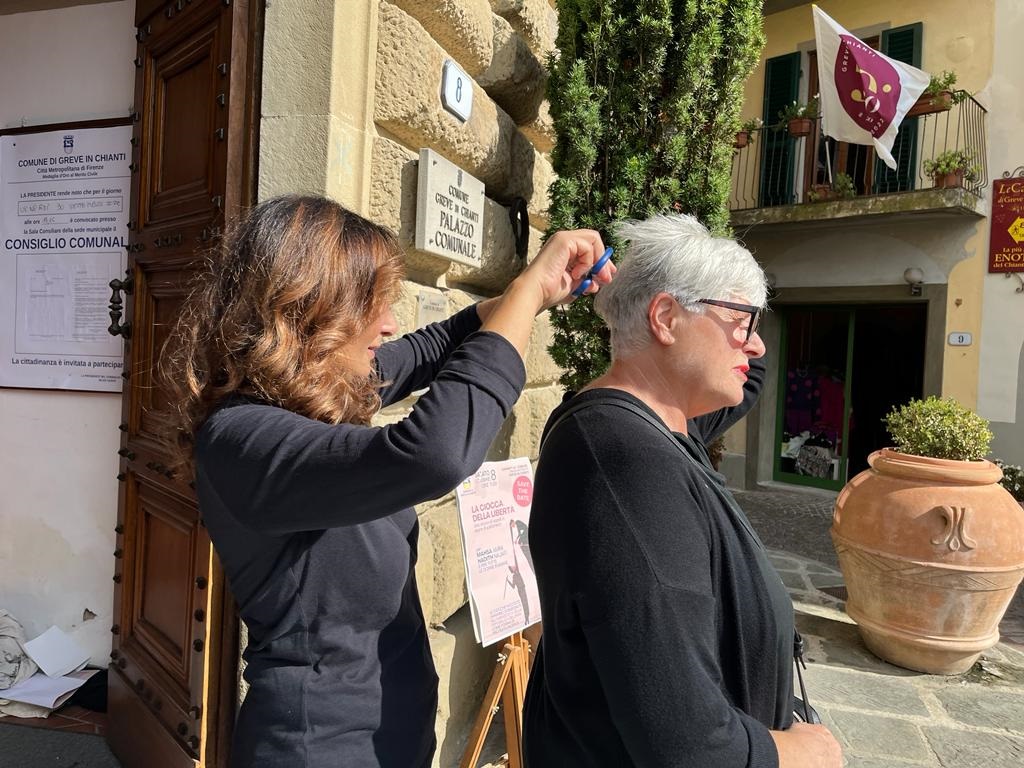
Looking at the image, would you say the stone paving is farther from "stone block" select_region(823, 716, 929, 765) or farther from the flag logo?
the flag logo

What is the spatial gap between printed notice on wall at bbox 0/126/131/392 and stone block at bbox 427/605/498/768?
165 cm

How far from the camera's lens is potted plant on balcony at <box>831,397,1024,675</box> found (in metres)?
3.61

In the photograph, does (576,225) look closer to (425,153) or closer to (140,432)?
(425,153)

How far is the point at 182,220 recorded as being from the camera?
2.18 meters

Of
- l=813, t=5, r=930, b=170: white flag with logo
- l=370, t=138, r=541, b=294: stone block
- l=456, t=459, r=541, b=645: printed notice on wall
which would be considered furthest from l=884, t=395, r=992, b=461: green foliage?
l=813, t=5, r=930, b=170: white flag with logo

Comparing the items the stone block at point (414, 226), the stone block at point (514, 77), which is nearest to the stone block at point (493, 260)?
the stone block at point (414, 226)

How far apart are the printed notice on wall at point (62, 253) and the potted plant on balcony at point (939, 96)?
25.1 ft

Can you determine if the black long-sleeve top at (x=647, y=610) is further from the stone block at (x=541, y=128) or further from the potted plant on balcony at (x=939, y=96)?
the potted plant on balcony at (x=939, y=96)

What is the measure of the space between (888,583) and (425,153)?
326 centimetres

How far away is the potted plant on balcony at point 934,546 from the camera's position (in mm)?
3607

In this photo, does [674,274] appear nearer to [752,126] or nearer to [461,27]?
[461,27]

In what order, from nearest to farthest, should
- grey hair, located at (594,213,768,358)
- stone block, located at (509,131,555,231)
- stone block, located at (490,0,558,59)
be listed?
grey hair, located at (594,213,768,358) → stone block, located at (490,0,558,59) → stone block, located at (509,131,555,231)

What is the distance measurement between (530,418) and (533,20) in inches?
73.3

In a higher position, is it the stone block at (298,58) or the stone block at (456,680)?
the stone block at (298,58)
